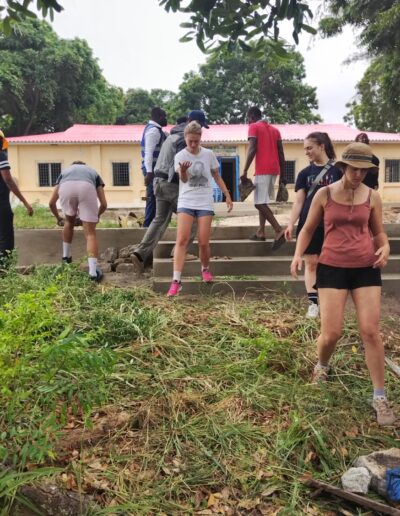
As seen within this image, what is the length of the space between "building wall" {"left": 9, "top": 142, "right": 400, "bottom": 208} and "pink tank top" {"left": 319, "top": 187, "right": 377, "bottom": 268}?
18339 mm

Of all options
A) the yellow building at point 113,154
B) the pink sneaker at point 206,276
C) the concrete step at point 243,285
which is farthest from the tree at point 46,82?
the pink sneaker at point 206,276

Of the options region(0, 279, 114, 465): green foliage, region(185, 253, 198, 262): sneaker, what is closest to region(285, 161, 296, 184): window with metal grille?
region(185, 253, 198, 262): sneaker

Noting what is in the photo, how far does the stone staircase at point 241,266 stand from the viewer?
583 centimetres

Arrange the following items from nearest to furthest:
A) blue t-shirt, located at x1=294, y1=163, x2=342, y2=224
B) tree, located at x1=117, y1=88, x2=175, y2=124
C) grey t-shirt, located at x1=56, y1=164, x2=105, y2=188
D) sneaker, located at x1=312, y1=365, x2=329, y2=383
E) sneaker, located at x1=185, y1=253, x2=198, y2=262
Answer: sneaker, located at x1=312, y1=365, x2=329, y2=383 < blue t-shirt, located at x1=294, y1=163, x2=342, y2=224 < grey t-shirt, located at x1=56, y1=164, x2=105, y2=188 < sneaker, located at x1=185, y1=253, x2=198, y2=262 < tree, located at x1=117, y1=88, x2=175, y2=124

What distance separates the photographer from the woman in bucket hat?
11.1ft

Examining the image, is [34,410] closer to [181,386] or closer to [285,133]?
[181,386]

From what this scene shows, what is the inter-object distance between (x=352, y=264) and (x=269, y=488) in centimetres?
146

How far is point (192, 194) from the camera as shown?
5.57 metres

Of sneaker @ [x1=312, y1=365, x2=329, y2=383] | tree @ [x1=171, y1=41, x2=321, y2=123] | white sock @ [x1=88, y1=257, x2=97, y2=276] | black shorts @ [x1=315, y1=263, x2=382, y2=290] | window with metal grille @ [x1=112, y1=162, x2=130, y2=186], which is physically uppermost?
tree @ [x1=171, y1=41, x2=321, y2=123]

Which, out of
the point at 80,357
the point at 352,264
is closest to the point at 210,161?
the point at 352,264

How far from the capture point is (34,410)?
115 inches

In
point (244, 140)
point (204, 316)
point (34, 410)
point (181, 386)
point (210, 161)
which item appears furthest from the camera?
point (244, 140)

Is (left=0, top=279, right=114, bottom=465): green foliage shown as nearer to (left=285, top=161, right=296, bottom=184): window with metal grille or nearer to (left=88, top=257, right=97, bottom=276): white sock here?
(left=88, top=257, right=97, bottom=276): white sock

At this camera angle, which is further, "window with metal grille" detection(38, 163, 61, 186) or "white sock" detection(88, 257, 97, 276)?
"window with metal grille" detection(38, 163, 61, 186)
